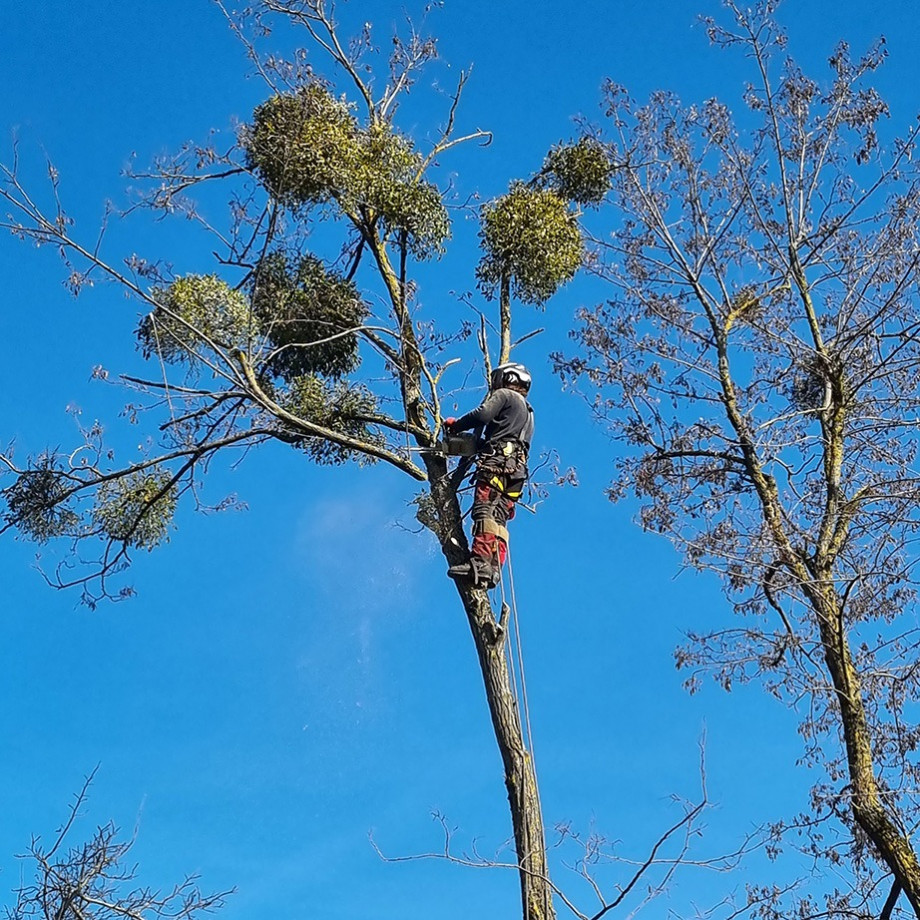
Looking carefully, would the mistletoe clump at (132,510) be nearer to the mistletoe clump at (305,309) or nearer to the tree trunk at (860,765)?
the mistletoe clump at (305,309)

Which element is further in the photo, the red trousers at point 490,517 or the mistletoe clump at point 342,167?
the mistletoe clump at point 342,167

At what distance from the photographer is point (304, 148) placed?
26.2ft

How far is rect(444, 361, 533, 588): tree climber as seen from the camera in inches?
275

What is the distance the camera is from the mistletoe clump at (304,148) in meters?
7.96

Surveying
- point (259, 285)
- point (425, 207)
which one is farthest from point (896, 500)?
point (259, 285)

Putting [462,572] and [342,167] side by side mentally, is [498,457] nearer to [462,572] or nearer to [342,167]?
[462,572]

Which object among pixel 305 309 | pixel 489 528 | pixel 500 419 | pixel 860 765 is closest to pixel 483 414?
pixel 500 419

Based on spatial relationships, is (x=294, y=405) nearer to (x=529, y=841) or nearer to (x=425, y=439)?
(x=425, y=439)

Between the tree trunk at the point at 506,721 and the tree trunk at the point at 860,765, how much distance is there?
2038mm

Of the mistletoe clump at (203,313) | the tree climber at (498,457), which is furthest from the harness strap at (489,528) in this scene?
the mistletoe clump at (203,313)

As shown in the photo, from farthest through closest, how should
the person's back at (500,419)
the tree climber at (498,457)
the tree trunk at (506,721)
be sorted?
the person's back at (500,419) < the tree climber at (498,457) < the tree trunk at (506,721)

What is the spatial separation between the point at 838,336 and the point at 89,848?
5479 mm

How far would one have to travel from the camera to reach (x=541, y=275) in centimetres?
848

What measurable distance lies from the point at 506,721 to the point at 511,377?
1.91 m
